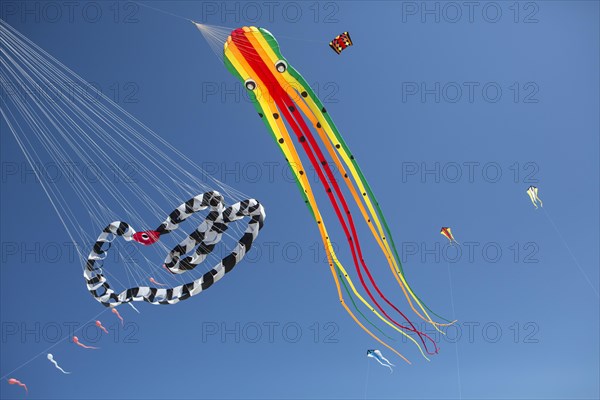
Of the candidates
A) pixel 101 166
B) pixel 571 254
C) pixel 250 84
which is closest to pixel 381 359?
pixel 571 254

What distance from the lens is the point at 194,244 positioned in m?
3.53

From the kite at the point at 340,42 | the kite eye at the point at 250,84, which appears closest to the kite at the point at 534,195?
the kite at the point at 340,42

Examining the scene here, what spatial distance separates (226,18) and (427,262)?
322cm

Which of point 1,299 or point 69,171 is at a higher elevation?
point 69,171

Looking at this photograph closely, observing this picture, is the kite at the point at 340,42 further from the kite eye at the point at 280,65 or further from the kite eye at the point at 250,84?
the kite eye at the point at 250,84

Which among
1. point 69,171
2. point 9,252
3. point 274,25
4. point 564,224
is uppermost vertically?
point 274,25

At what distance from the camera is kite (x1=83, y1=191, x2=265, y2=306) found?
10.8 ft

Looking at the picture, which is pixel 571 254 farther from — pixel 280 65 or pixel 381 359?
pixel 280 65

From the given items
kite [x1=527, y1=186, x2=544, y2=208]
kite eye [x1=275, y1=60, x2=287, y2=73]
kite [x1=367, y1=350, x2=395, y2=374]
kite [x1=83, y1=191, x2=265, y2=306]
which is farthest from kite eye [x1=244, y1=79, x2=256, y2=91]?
kite [x1=527, y1=186, x2=544, y2=208]

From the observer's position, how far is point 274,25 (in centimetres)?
592

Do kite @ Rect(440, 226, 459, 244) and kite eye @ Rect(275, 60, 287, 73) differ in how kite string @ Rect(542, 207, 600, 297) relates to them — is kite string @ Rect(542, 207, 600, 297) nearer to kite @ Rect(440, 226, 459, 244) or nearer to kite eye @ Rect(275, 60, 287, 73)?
kite @ Rect(440, 226, 459, 244)

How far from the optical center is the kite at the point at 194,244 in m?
3.30

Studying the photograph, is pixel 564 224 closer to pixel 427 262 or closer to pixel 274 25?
pixel 427 262

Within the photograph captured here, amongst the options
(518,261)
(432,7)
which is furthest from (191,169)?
(518,261)
